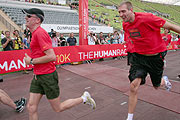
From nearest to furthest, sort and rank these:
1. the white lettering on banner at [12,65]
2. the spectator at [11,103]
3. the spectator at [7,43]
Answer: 1. the spectator at [11,103]
2. the white lettering on banner at [12,65]
3. the spectator at [7,43]

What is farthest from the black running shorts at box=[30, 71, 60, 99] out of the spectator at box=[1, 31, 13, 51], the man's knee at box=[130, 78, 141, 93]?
the spectator at box=[1, 31, 13, 51]

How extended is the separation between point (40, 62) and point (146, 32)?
5.84 ft

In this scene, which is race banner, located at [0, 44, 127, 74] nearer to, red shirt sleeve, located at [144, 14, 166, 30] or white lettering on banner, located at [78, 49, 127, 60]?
white lettering on banner, located at [78, 49, 127, 60]

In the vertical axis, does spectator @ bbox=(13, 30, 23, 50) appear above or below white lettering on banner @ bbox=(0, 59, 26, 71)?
above

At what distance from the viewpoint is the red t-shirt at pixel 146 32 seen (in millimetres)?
2446

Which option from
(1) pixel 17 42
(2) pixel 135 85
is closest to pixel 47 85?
(2) pixel 135 85

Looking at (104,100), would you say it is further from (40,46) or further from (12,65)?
(12,65)

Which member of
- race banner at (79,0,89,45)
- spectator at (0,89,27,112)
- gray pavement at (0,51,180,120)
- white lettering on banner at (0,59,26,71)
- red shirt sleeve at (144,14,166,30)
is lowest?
gray pavement at (0,51,180,120)

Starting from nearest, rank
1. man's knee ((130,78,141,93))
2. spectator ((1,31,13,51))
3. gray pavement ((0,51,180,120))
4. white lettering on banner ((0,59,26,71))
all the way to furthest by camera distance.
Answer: man's knee ((130,78,141,93)), gray pavement ((0,51,180,120)), white lettering on banner ((0,59,26,71)), spectator ((1,31,13,51))

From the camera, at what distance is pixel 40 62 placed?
6.72 ft


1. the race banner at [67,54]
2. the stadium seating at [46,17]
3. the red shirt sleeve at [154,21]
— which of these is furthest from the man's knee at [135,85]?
the stadium seating at [46,17]

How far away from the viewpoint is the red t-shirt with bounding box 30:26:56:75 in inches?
79.1

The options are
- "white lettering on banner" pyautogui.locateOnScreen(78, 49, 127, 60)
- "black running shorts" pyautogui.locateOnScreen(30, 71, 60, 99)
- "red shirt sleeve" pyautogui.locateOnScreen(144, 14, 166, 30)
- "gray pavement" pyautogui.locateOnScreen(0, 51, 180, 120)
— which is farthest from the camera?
"white lettering on banner" pyautogui.locateOnScreen(78, 49, 127, 60)

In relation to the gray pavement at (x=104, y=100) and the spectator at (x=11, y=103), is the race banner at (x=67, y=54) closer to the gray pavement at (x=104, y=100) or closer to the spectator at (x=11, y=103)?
the gray pavement at (x=104, y=100)
